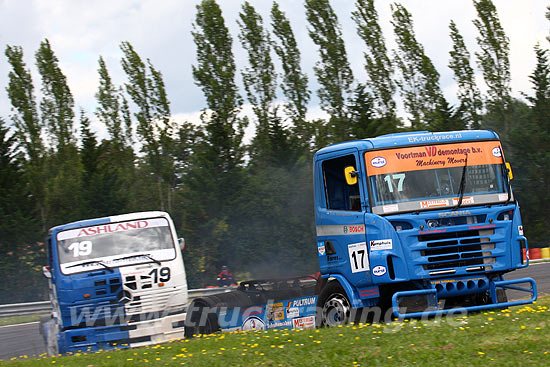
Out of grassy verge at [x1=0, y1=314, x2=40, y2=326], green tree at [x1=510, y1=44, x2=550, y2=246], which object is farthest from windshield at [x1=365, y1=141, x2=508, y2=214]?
green tree at [x1=510, y1=44, x2=550, y2=246]

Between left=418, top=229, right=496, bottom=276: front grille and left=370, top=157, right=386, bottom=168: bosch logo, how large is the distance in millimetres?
1095

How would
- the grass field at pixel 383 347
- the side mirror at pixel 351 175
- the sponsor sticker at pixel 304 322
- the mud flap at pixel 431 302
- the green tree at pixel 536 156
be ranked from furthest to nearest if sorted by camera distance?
the green tree at pixel 536 156, the sponsor sticker at pixel 304 322, the side mirror at pixel 351 175, the mud flap at pixel 431 302, the grass field at pixel 383 347

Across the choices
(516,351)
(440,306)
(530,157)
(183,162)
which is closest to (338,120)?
(530,157)

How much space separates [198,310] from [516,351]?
22.0ft

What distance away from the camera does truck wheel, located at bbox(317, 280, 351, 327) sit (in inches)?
390

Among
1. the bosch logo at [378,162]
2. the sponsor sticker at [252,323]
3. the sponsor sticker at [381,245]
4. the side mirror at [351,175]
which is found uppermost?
the bosch logo at [378,162]

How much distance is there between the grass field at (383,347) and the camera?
22.3ft

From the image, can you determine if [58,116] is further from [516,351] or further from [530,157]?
[516,351]

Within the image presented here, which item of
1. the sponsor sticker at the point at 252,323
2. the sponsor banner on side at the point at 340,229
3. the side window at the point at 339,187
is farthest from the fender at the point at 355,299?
the sponsor sticker at the point at 252,323

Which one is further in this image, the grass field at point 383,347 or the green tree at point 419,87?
the green tree at point 419,87

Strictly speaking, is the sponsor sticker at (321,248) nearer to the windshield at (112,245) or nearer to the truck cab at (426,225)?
the truck cab at (426,225)

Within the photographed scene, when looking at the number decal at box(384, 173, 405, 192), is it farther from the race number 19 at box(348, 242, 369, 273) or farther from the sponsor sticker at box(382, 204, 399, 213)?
the race number 19 at box(348, 242, 369, 273)

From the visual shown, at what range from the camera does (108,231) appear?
12.8 meters

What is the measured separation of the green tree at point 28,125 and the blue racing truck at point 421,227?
101ft
